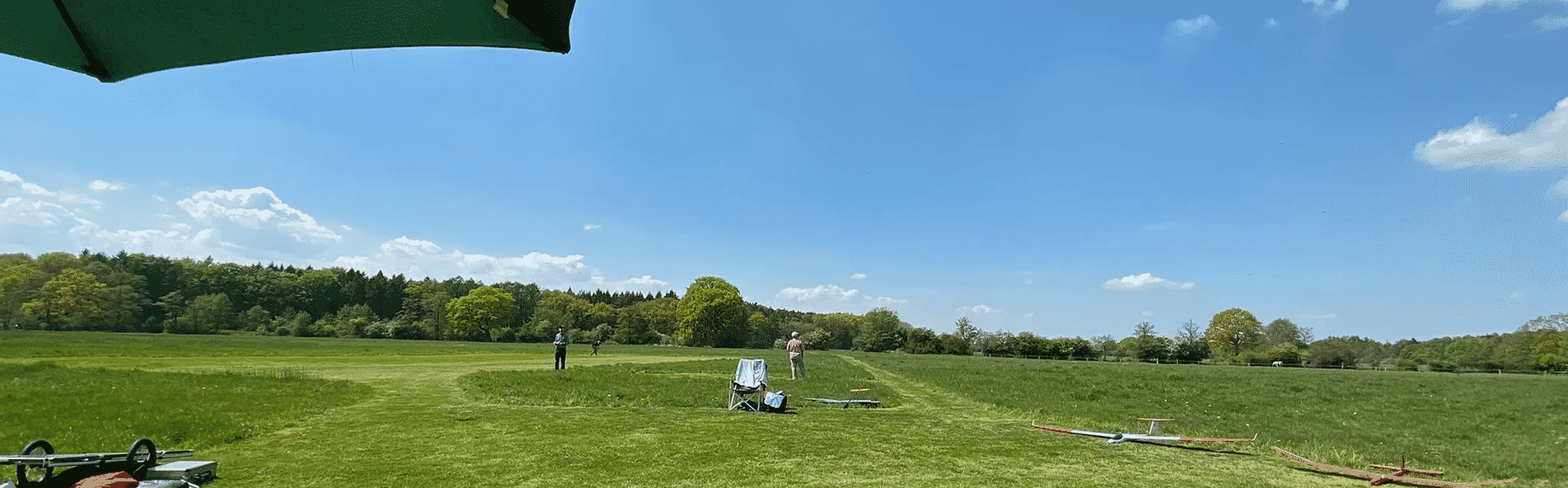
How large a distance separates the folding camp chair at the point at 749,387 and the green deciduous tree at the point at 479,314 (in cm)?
10479

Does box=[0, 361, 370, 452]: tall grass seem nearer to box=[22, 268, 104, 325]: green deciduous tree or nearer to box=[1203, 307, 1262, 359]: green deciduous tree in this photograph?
box=[22, 268, 104, 325]: green deciduous tree

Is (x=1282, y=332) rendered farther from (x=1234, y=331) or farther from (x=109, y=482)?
Answer: (x=109, y=482)

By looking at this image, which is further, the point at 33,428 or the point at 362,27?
the point at 33,428

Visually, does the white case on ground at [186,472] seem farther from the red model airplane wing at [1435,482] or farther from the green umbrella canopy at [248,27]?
the red model airplane wing at [1435,482]

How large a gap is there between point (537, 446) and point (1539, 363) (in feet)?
392

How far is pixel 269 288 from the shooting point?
379 feet

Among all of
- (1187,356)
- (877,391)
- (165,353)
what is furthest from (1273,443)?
(1187,356)

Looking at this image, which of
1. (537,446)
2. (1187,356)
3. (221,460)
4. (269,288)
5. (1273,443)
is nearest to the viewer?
(221,460)

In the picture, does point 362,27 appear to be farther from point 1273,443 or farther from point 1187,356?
point 1187,356

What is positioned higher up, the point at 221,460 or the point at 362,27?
the point at 362,27

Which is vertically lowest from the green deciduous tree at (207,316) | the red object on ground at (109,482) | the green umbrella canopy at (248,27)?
the green deciduous tree at (207,316)

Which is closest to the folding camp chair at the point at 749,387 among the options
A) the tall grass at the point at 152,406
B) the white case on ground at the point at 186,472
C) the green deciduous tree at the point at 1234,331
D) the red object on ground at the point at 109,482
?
the tall grass at the point at 152,406

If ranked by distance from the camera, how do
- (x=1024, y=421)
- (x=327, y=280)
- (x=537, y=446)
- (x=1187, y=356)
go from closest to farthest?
(x=537, y=446) → (x=1024, y=421) → (x=1187, y=356) → (x=327, y=280)

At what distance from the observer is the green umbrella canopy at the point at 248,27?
1.97 metres
